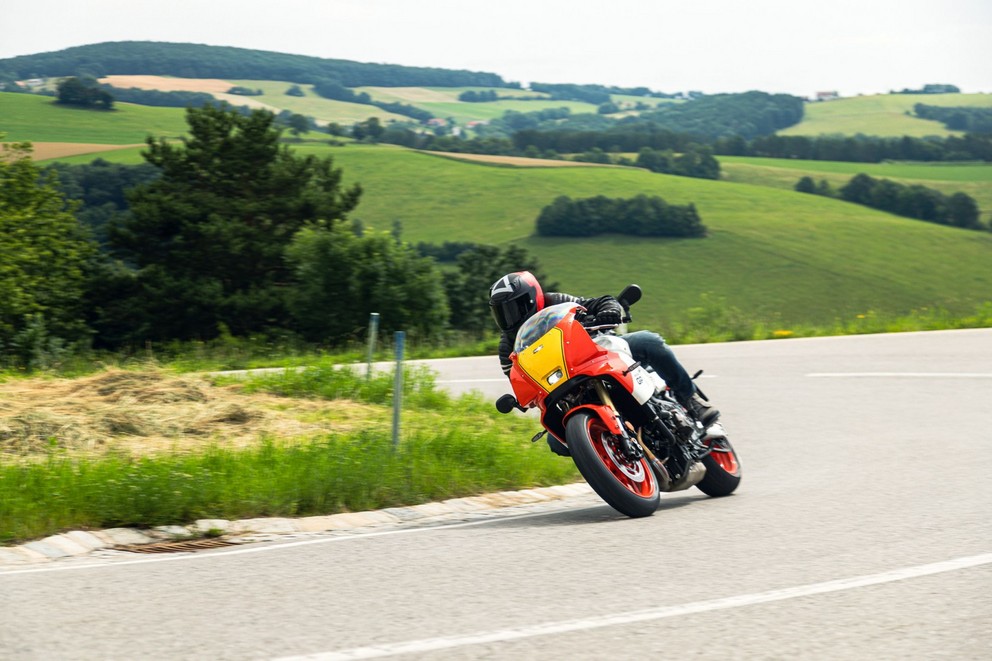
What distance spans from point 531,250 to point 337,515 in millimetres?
73699

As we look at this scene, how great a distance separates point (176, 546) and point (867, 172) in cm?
10377

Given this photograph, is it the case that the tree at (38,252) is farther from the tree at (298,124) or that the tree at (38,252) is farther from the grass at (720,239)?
the tree at (298,124)

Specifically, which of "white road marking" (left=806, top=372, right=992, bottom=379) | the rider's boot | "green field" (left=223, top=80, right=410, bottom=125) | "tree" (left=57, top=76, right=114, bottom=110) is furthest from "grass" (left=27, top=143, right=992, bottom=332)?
the rider's boot

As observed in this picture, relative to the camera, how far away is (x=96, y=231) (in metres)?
49.3

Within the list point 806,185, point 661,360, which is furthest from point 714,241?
point 661,360

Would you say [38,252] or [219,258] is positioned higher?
[38,252]

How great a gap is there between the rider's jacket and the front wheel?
2.49 ft

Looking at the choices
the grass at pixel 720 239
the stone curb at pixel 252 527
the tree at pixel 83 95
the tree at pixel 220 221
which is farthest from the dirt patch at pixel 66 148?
the stone curb at pixel 252 527

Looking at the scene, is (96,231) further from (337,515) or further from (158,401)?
(337,515)

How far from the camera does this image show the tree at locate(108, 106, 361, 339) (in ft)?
155

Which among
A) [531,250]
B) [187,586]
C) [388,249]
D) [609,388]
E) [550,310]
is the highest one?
[550,310]

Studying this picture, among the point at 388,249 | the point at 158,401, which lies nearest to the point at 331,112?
the point at 388,249

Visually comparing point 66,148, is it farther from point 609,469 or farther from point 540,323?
point 609,469

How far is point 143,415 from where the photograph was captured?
35.0 feet
